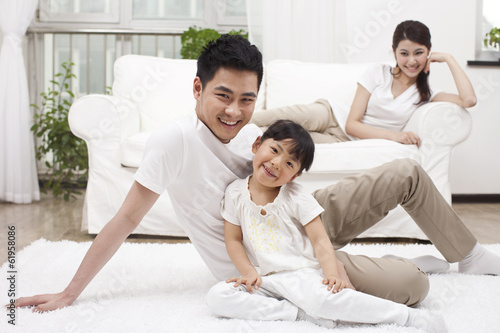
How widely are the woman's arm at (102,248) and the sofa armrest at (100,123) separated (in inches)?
41.2

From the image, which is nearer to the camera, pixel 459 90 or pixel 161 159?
pixel 161 159

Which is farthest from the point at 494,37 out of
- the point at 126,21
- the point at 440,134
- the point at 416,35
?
the point at 126,21

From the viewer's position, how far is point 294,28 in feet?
10.9

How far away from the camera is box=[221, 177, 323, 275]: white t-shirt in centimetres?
119

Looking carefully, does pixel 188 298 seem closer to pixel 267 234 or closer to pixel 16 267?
pixel 267 234

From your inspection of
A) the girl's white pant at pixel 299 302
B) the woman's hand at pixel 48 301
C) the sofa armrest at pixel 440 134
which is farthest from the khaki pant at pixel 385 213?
the sofa armrest at pixel 440 134

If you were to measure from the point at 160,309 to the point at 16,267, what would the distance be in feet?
2.03

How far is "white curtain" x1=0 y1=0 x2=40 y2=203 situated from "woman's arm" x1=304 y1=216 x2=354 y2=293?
93.9 inches

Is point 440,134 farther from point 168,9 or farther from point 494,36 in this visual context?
point 168,9

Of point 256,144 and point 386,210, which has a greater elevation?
point 256,144

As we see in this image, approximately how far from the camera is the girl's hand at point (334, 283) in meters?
1.10

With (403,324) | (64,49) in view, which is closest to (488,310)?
(403,324)

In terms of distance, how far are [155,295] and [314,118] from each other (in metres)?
1.28

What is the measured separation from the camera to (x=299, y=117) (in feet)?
7.74
